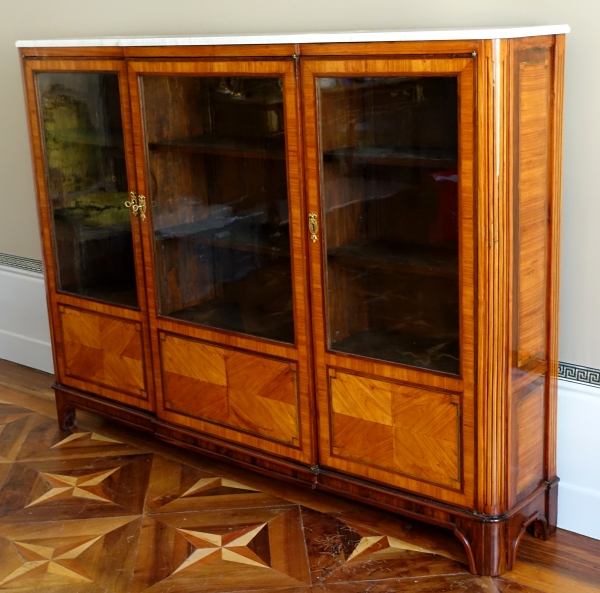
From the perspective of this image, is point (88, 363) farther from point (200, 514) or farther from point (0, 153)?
point (0, 153)

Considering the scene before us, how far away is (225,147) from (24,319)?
159cm

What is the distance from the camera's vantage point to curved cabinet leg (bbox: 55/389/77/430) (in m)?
2.99

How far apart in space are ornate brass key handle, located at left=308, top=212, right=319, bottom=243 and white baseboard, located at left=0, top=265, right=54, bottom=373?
64.7 inches

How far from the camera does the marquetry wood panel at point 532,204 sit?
1.91m

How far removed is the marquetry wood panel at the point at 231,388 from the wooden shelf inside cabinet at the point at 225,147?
1.71ft

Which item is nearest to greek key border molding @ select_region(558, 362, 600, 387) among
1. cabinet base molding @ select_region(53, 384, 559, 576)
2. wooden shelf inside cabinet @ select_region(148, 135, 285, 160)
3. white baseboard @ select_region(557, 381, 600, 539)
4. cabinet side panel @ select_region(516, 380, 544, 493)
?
white baseboard @ select_region(557, 381, 600, 539)

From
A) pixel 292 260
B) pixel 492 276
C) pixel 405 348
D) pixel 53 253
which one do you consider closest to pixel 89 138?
pixel 53 253

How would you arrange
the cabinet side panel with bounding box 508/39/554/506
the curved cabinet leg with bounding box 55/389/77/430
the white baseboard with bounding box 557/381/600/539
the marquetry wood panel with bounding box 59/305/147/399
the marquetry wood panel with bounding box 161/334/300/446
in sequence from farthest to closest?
the curved cabinet leg with bounding box 55/389/77/430
the marquetry wood panel with bounding box 59/305/147/399
the marquetry wood panel with bounding box 161/334/300/446
the white baseboard with bounding box 557/381/600/539
the cabinet side panel with bounding box 508/39/554/506

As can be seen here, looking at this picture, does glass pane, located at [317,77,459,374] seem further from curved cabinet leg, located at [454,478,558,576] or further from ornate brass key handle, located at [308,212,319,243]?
curved cabinet leg, located at [454,478,558,576]

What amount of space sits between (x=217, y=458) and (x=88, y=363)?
577mm

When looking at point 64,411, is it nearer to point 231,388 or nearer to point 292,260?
point 231,388

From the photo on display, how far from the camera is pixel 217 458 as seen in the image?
257 cm

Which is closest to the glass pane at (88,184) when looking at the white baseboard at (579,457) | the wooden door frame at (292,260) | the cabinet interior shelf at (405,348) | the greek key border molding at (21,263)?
the wooden door frame at (292,260)

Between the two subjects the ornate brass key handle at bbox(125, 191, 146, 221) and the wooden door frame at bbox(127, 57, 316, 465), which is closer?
the wooden door frame at bbox(127, 57, 316, 465)
